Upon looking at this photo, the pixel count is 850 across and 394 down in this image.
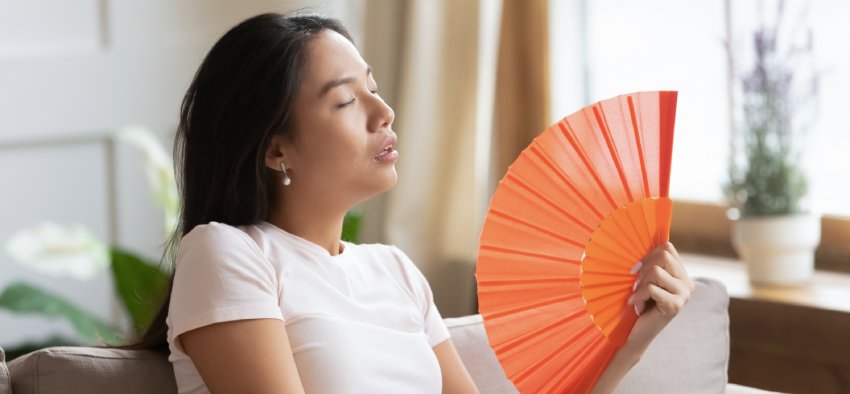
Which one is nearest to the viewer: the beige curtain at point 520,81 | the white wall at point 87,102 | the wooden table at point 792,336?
the wooden table at point 792,336

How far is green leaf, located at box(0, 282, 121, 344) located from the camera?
2740 mm

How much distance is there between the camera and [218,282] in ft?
4.62

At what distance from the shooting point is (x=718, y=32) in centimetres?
293

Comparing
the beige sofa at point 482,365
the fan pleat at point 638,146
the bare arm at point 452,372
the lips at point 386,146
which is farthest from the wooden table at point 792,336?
the lips at point 386,146

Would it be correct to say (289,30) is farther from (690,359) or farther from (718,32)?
(718,32)

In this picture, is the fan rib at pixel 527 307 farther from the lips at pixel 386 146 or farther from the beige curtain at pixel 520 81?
the beige curtain at pixel 520 81

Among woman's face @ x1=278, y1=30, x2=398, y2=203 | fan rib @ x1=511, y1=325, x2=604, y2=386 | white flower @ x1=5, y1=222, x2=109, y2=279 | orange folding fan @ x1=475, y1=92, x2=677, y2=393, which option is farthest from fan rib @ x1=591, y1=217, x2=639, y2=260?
white flower @ x1=5, y1=222, x2=109, y2=279

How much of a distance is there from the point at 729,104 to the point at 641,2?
37 centimetres

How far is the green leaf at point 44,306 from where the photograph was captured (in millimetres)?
2740

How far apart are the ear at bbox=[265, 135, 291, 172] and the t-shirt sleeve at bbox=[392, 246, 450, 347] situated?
0.81ft

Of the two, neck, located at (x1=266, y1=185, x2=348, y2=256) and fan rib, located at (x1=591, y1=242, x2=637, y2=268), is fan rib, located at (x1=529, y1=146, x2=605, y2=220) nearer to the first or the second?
fan rib, located at (x1=591, y1=242, x2=637, y2=268)

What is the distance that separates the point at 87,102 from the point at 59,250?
42cm

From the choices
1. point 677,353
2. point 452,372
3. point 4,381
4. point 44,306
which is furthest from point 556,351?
point 44,306

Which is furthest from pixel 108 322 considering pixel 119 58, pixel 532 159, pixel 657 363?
pixel 532 159
